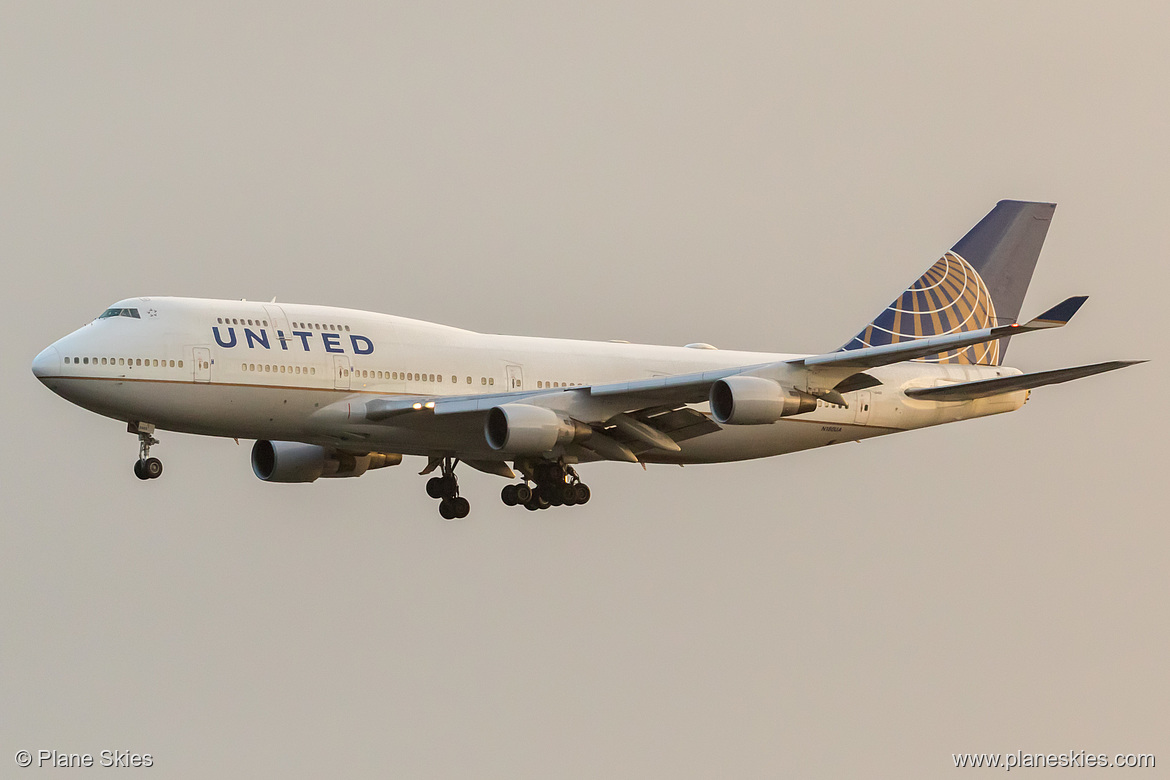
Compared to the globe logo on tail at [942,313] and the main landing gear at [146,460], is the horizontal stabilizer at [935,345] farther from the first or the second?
the main landing gear at [146,460]

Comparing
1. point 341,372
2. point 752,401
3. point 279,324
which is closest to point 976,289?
point 752,401

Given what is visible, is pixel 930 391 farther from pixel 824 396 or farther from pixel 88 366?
pixel 88 366

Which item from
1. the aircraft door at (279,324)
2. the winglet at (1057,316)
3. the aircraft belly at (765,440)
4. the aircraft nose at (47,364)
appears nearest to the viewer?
the winglet at (1057,316)

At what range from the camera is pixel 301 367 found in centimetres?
4206

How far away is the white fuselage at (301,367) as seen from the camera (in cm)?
4066

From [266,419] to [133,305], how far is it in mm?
4349

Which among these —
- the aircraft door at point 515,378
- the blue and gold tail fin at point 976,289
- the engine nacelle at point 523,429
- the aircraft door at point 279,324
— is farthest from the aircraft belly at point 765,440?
the aircraft door at point 279,324

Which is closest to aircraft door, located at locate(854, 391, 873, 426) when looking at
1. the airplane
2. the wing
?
the airplane

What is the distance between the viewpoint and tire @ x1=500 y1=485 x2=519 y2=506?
47.5 metres

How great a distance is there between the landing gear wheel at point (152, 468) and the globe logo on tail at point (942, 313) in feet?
72.6

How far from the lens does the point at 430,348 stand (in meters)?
44.5

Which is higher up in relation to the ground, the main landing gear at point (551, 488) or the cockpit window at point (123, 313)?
the cockpit window at point (123, 313)

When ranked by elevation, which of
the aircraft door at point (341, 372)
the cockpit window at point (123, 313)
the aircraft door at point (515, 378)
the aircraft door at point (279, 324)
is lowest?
the aircraft door at point (515, 378)

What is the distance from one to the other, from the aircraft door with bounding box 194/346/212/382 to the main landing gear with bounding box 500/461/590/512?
976cm
